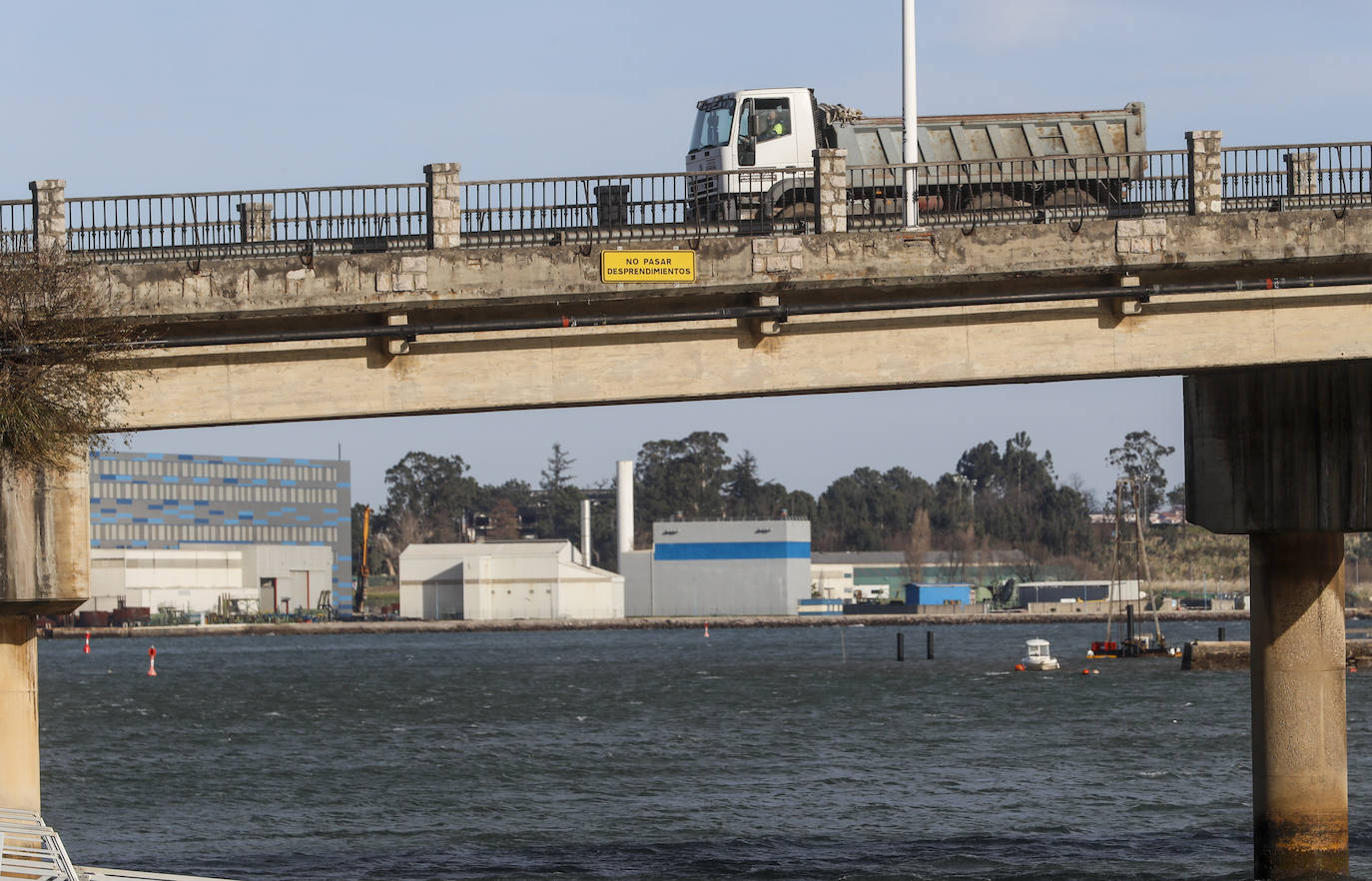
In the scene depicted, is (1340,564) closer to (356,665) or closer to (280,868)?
(280,868)

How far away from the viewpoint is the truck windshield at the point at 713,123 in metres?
34.9

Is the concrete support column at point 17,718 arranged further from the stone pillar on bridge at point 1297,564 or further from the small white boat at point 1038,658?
the small white boat at point 1038,658

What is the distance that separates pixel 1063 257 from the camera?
23.0m

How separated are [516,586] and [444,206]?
163 meters

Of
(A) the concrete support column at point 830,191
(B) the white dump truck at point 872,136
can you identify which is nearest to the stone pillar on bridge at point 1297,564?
(B) the white dump truck at point 872,136

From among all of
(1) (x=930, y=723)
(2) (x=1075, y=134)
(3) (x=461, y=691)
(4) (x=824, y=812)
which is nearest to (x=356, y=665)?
(3) (x=461, y=691)

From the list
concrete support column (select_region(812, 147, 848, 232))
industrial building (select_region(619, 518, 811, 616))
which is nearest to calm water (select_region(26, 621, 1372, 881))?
concrete support column (select_region(812, 147, 848, 232))

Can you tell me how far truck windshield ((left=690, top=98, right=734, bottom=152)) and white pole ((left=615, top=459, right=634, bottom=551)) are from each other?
152 metres

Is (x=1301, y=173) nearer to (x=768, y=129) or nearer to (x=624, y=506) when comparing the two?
(x=768, y=129)

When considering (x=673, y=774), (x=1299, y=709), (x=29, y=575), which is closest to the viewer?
(x=29, y=575)

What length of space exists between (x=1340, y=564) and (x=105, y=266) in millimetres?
18964

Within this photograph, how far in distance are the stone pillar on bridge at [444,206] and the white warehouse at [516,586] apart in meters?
161

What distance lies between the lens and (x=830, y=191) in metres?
23.5

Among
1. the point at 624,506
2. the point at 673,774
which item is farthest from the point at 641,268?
the point at 624,506
